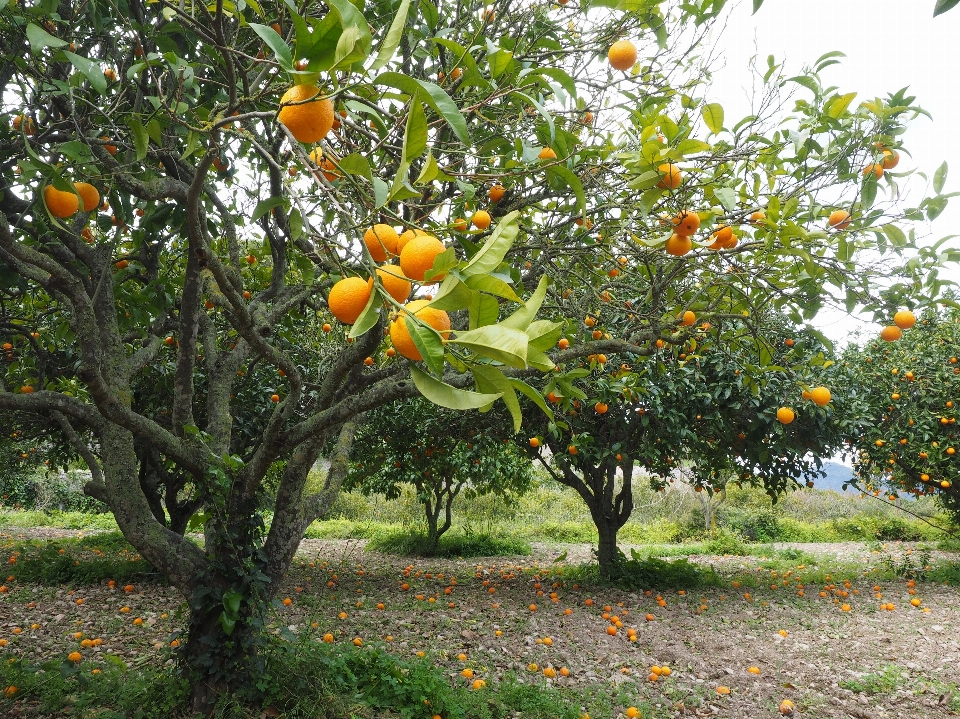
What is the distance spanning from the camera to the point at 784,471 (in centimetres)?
687

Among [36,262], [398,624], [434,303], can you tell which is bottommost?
[398,624]

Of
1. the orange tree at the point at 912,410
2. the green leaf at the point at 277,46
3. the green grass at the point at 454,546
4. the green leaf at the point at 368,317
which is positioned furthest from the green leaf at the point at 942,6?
the green grass at the point at 454,546

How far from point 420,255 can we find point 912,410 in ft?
27.6

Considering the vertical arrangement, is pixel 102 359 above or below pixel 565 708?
above

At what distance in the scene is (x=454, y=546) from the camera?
10297mm

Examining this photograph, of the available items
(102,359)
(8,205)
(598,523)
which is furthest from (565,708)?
(598,523)

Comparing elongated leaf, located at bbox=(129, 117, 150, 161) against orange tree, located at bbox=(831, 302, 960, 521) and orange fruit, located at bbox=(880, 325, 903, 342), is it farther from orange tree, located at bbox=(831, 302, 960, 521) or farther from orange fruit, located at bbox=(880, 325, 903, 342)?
orange tree, located at bbox=(831, 302, 960, 521)

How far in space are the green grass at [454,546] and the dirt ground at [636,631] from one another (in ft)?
8.74

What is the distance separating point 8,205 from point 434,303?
2936 mm

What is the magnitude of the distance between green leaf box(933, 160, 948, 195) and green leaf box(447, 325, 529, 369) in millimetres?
2143

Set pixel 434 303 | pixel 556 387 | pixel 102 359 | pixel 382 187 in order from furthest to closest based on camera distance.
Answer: pixel 102 359
pixel 556 387
pixel 382 187
pixel 434 303

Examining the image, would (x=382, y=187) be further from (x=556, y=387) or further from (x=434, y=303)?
(x=556, y=387)

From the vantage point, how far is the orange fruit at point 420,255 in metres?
0.88

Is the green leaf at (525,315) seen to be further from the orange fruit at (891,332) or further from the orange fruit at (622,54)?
the orange fruit at (891,332)
